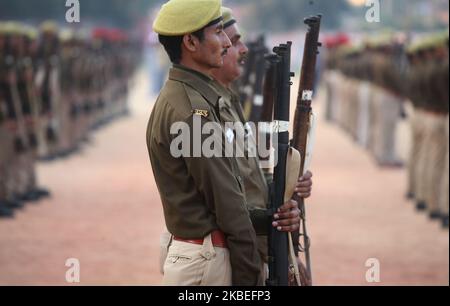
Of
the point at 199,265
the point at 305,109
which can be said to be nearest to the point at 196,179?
the point at 199,265

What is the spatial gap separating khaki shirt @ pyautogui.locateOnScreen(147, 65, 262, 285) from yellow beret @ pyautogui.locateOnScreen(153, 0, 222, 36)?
201 mm

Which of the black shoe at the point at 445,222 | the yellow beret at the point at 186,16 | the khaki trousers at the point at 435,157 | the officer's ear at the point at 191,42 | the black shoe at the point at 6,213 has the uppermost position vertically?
the yellow beret at the point at 186,16

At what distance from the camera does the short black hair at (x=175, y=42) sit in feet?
12.5

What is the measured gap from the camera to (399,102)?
54.2 ft

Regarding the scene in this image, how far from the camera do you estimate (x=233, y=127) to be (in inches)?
157

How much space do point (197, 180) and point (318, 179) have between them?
11560mm

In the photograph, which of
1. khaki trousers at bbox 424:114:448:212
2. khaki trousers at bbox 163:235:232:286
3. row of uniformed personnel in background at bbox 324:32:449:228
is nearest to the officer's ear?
khaki trousers at bbox 163:235:232:286

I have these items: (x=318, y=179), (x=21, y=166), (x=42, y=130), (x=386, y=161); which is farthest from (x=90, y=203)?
(x=386, y=161)

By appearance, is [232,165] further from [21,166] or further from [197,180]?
[21,166]

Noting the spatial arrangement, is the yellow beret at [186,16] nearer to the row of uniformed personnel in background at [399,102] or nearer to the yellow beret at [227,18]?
the yellow beret at [227,18]

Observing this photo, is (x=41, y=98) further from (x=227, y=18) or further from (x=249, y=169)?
(x=249, y=169)

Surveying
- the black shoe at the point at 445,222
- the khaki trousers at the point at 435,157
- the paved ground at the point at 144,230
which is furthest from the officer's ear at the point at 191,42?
the khaki trousers at the point at 435,157

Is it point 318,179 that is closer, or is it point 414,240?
point 414,240
